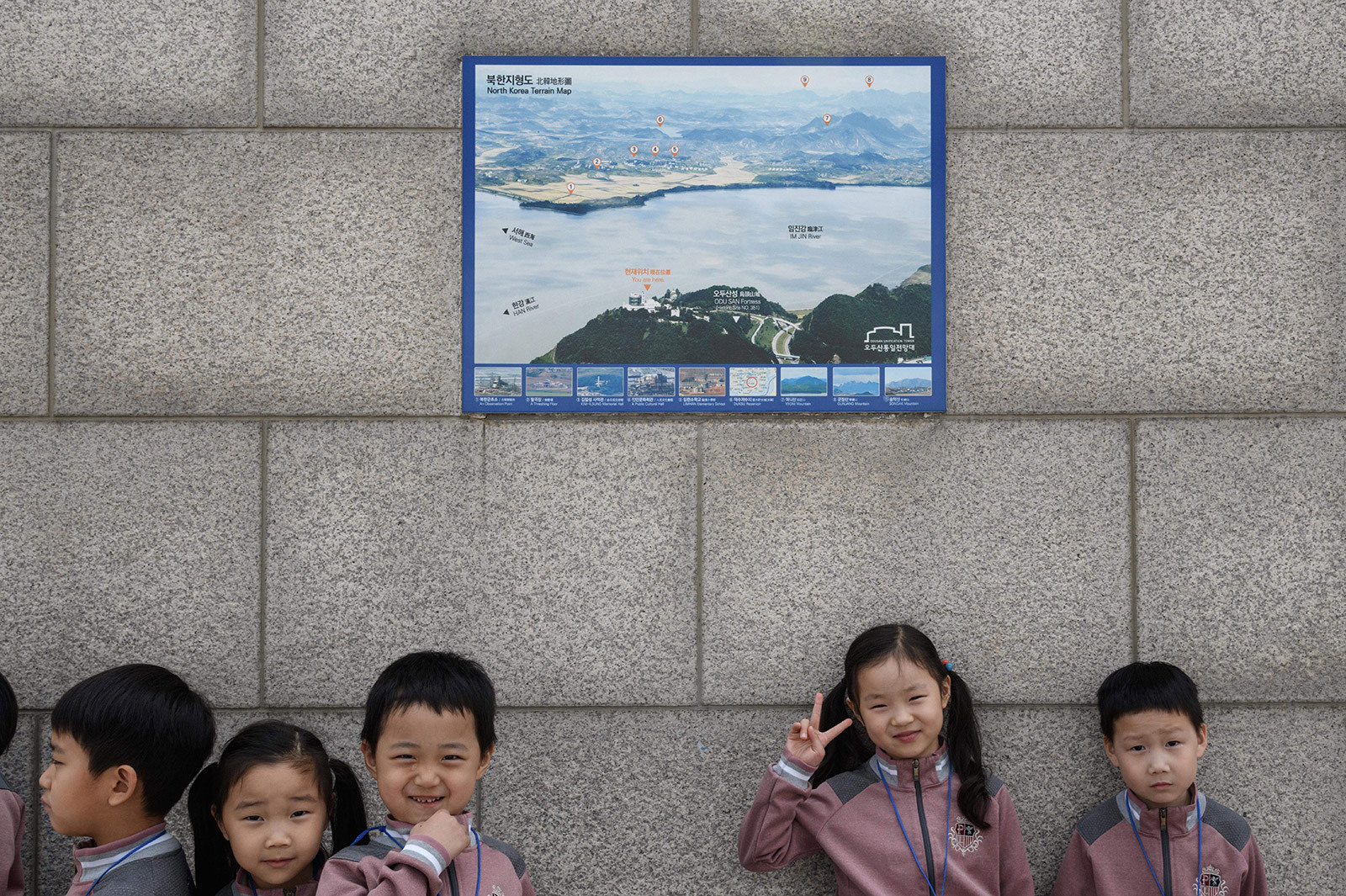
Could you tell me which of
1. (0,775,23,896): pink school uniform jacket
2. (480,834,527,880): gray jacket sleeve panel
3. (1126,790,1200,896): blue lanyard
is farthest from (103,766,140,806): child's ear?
(1126,790,1200,896): blue lanyard

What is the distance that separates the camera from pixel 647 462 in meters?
3.43

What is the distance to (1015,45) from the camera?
346 centimetres

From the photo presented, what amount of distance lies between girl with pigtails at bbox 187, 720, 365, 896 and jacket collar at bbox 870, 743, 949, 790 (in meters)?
1.70

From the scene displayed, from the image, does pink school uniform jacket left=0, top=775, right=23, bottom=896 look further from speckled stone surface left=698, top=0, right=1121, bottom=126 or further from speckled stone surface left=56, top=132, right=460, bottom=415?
speckled stone surface left=698, top=0, right=1121, bottom=126

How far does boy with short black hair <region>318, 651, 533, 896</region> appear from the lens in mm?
2525

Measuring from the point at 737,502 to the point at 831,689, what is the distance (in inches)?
29.6

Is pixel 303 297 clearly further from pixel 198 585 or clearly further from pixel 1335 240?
pixel 1335 240

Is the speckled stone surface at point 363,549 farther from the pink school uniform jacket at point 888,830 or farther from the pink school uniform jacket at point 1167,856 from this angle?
the pink school uniform jacket at point 1167,856

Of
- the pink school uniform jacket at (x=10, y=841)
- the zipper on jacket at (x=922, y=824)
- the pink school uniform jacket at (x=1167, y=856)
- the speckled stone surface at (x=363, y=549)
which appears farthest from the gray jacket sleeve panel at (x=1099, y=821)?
the pink school uniform jacket at (x=10, y=841)

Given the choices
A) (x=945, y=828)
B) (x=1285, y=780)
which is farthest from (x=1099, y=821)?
(x=1285, y=780)

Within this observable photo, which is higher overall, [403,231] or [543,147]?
[543,147]

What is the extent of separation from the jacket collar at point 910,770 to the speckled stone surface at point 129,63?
3221 mm

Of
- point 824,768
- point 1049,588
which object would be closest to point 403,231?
point 824,768

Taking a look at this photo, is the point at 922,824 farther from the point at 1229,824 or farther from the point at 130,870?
the point at 130,870
